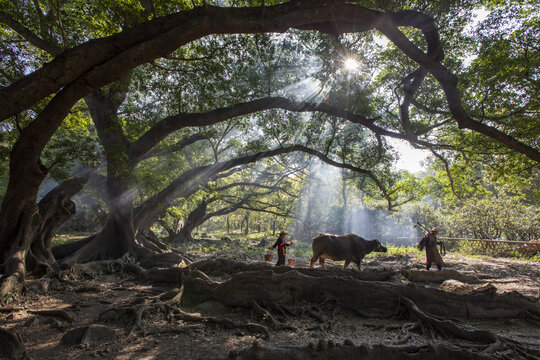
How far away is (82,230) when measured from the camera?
31312 millimetres

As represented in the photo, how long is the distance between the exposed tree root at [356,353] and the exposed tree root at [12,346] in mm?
2632

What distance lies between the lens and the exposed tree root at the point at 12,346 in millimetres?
3459

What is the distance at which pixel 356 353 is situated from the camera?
3572 mm

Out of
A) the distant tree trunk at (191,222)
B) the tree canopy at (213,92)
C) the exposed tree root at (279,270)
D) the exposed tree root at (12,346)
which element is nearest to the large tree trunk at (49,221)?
the tree canopy at (213,92)

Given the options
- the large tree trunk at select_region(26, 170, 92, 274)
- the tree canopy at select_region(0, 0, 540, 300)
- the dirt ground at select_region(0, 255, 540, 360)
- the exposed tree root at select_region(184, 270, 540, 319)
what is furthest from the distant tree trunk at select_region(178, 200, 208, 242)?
the exposed tree root at select_region(184, 270, 540, 319)

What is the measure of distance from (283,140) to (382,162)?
4.65 meters

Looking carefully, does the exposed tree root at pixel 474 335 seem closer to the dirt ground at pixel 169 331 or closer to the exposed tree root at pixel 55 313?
the dirt ground at pixel 169 331

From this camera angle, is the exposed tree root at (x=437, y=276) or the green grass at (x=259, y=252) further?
the green grass at (x=259, y=252)

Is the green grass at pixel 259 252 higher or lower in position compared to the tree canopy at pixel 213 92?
lower

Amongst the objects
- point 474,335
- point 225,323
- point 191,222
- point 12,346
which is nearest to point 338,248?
point 474,335

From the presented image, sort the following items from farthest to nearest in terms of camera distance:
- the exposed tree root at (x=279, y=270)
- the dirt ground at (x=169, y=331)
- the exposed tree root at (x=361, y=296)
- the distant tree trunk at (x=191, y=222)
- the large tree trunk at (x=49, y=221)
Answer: the distant tree trunk at (x=191, y=222) → the large tree trunk at (x=49, y=221) → the exposed tree root at (x=279, y=270) → the exposed tree root at (x=361, y=296) → the dirt ground at (x=169, y=331)

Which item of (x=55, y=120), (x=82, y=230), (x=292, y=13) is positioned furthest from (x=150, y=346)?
(x=82, y=230)

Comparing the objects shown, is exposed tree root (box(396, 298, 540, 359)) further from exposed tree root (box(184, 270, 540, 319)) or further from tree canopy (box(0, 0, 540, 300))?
tree canopy (box(0, 0, 540, 300))

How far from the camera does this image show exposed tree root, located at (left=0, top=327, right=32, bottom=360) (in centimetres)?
346
